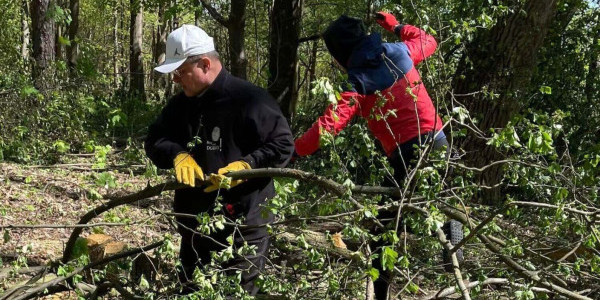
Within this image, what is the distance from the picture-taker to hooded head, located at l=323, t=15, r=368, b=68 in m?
3.99

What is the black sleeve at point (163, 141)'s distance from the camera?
3.44 meters

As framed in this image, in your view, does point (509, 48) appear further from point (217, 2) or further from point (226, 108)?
point (217, 2)

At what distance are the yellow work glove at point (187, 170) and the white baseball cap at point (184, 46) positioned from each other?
0.45 metres

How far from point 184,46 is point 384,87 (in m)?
1.20

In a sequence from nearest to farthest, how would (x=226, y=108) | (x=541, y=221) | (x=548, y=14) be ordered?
(x=226, y=108) < (x=541, y=221) < (x=548, y=14)

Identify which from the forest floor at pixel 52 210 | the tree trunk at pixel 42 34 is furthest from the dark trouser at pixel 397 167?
the tree trunk at pixel 42 34

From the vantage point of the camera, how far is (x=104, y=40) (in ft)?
120

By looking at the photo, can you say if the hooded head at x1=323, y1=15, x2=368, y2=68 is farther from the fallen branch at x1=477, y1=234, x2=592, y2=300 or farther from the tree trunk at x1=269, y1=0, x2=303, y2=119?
the tree trunk at x1=269, y1=0, x2=303, y2=119

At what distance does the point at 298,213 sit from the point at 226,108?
67 centimetres

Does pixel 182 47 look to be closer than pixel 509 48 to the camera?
Yes

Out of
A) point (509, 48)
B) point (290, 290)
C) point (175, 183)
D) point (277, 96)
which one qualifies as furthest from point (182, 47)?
point (277, 96)

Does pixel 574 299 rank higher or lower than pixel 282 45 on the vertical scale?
lower

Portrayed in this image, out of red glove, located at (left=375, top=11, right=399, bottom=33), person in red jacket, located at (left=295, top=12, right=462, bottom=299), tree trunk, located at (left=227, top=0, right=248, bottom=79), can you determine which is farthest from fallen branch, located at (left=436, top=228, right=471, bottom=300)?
tree trunk, located at (left=227, top=0, right=248, bottom=79)

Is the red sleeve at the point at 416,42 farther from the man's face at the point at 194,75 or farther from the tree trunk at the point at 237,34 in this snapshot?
the tree trunk at the point at 237,34
